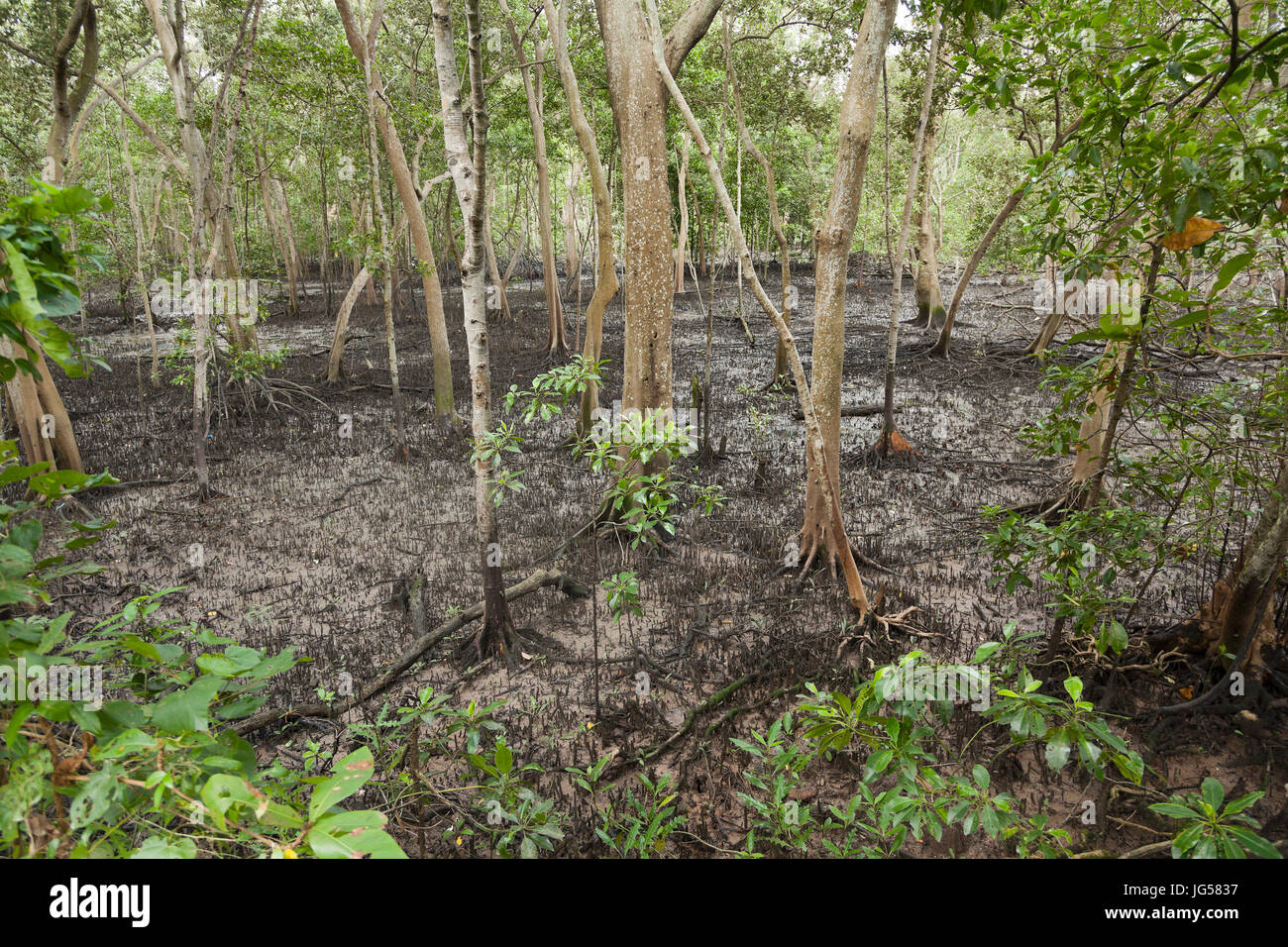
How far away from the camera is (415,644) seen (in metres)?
4.39

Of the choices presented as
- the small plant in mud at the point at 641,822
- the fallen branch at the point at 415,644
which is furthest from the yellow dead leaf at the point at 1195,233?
the fallen branch at the point at 415,644

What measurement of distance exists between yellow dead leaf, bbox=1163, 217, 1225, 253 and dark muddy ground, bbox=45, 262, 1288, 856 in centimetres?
77

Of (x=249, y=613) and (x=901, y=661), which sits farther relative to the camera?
(x=249, y=613)

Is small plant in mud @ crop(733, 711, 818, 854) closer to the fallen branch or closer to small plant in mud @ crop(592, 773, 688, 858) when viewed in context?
small plant in mud @ crop(592, 773, 688, 858)

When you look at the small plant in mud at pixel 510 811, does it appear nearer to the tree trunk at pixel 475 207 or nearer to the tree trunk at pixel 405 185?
the tree trunk at pixel 475 207

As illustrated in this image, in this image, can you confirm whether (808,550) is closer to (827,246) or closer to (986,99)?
(827,246)

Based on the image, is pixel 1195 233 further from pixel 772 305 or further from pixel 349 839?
pixel 349 839

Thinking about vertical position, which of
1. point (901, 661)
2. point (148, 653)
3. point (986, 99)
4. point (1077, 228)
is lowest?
point (901, 661)

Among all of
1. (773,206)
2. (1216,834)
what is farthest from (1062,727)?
(773,206)

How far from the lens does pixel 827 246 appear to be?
15.4 feet

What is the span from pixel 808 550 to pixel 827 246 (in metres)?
2.23

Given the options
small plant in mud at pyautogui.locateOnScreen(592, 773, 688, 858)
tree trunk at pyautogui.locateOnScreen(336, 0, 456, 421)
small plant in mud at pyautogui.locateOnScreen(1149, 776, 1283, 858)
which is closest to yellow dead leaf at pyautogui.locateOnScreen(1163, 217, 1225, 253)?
small plant in mud at pyautogui.locateOnScreen(1149, 776, 1283, 858)
